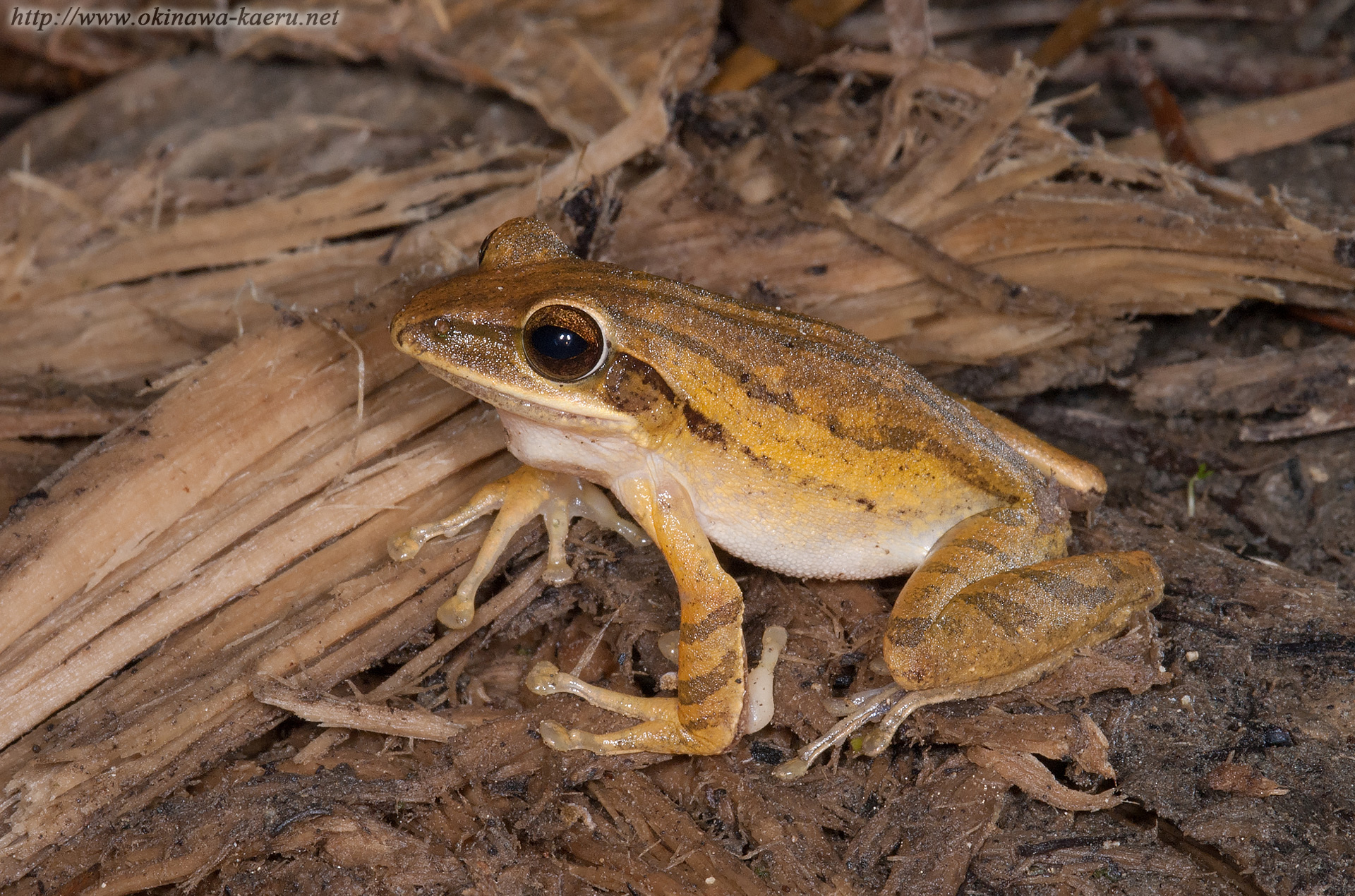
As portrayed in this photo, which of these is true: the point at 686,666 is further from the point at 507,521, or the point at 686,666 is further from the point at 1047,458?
the point at 1047,458

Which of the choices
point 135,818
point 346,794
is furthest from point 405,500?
point 135,818

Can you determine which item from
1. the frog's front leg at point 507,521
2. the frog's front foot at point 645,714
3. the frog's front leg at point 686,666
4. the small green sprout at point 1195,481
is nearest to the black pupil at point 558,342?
the frog's front leg at point 686,666

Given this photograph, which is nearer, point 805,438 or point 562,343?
point 562,343

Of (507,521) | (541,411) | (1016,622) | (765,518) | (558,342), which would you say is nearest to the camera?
(558,342)

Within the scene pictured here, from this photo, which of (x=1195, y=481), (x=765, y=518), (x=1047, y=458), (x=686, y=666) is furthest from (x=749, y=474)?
(x=1195, y=481)

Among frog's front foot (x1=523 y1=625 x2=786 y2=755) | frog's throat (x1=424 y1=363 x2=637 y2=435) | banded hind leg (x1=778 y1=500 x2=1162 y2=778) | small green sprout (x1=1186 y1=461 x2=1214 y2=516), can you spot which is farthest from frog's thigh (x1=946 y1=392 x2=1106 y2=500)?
frog's throat (x1=424 y1=363 x2=637 y2=435)

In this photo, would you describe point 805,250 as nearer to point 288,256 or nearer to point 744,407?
point 744,407

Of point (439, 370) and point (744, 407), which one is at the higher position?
point (439, 370)
